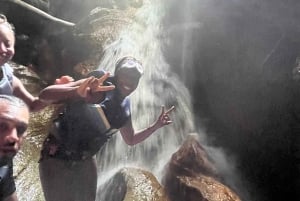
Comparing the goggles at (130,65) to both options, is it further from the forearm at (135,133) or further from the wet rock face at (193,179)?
the wet rock face at (193,179)

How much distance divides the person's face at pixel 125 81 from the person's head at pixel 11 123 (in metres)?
1.16

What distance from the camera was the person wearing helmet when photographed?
9.85ft

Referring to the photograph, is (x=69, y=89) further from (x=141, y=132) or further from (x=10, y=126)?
(x=141, y=132)

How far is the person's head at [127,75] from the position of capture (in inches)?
122

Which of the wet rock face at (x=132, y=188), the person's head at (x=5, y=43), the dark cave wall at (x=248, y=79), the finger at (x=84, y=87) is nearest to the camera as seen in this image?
the person's head at (x=5, y=43)

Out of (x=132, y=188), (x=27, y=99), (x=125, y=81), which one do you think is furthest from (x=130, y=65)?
(x=132, y=188)

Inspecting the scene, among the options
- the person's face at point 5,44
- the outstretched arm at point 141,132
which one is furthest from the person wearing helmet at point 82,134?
the person's face at point 5,44

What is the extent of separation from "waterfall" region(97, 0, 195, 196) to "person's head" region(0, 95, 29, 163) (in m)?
4.12

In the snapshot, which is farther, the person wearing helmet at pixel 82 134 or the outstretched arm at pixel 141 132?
the outstretched arm at pixel 141 132

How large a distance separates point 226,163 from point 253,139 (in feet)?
2.82

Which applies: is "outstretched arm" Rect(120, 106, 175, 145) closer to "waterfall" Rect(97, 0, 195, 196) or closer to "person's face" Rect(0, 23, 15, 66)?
"person's face" Rect(0, 23, 15, 66)

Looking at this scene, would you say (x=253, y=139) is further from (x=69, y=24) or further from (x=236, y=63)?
(x=69, y=24)

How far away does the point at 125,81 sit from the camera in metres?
3.12

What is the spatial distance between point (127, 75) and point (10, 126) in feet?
4.20
